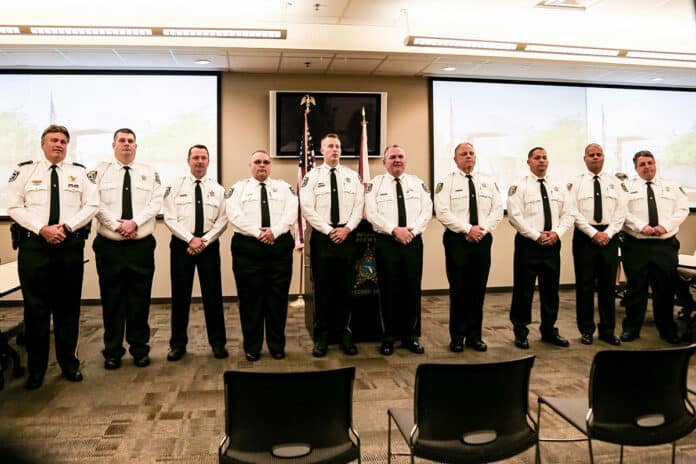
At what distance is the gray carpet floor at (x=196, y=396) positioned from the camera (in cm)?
271

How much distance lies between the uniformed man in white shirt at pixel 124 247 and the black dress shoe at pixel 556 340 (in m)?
3.44

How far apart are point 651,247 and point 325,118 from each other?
12.8 feet

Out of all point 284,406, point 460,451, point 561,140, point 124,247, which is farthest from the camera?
point 561,140

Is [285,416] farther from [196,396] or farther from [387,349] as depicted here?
[387,349]

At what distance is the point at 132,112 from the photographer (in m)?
6.45

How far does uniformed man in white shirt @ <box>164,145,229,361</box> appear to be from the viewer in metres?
4.18

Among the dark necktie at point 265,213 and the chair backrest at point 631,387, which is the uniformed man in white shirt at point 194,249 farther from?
the chair backrest at point 631,387

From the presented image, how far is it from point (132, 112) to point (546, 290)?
5192mm

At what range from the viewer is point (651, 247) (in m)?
4.62

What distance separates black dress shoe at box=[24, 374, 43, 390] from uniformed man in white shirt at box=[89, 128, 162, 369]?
1.59 ft

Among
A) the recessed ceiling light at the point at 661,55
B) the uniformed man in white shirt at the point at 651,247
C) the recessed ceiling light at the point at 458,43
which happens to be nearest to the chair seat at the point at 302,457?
the uniformed man in white shirt at the point at 651,247

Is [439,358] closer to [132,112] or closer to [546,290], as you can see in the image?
[546,290]

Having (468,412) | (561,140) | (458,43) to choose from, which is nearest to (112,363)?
(468,412)

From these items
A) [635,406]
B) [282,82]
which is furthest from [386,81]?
[635,406]
